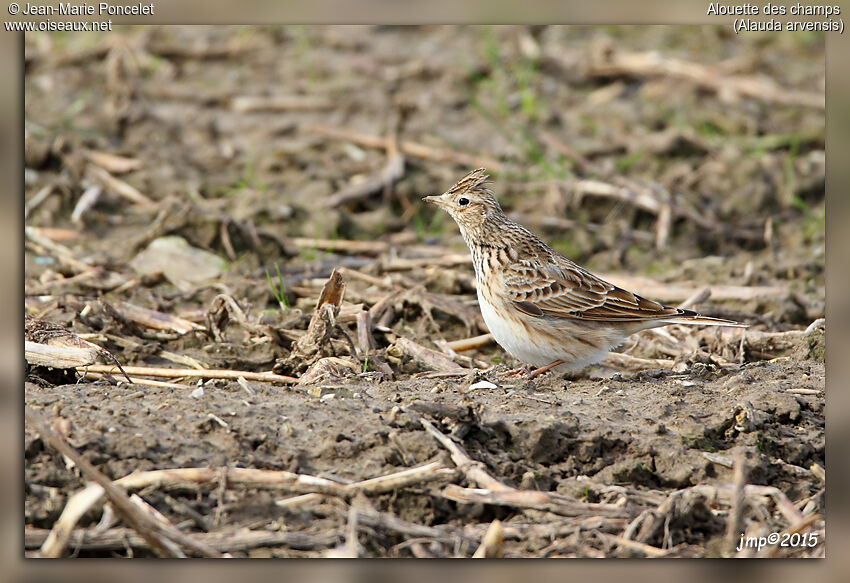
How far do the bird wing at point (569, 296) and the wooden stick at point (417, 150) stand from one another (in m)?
3.60

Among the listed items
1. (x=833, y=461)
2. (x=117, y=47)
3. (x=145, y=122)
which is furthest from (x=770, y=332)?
(x=117, y=47)

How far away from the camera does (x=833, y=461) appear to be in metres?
3.80

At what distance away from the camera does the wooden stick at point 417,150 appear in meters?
10.6

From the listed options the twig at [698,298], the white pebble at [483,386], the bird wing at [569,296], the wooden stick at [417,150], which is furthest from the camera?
the wooden stick at [417,150]

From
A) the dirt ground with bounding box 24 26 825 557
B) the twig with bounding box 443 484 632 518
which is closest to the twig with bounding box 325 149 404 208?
the dirt ground with bounding box 24 26 825 557

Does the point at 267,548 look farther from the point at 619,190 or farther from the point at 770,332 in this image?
the point at 619,190

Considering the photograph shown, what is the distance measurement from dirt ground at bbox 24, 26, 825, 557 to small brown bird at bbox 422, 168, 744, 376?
10.3 inches

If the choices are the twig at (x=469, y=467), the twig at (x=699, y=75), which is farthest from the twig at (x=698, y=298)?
the twig at (x=699, y=75)

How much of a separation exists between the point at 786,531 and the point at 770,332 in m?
3.13

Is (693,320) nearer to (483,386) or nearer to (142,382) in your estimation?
(483,386)

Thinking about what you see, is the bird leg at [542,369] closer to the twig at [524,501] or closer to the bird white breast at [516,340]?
the bird white breast at [516,340]

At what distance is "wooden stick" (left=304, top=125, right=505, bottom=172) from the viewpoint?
10.6 metres

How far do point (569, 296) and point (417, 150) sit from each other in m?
4.20

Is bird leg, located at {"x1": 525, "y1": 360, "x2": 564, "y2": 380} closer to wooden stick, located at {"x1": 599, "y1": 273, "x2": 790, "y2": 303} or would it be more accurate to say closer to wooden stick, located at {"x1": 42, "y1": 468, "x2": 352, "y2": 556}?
wooden stick, located at {"x1": 599, "y1": 273, "x2": 790, "y2": 303}
